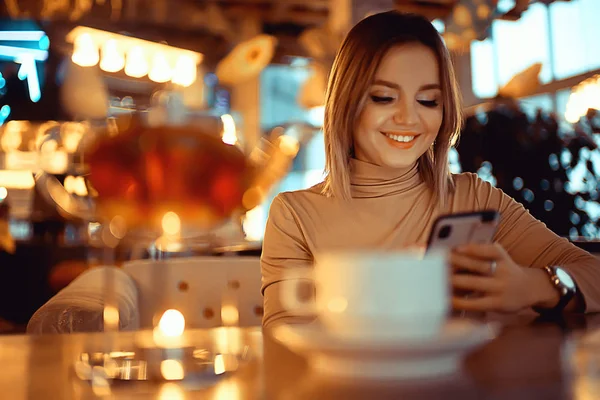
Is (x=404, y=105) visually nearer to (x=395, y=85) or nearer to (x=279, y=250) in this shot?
(x=395, y=85)

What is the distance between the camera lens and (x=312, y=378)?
600 millimetres

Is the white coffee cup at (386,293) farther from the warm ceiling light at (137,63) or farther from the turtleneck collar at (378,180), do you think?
the warm ceiling light at (137,63)

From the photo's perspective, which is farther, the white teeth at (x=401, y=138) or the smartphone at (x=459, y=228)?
the white teeth at (x=401, y=138)

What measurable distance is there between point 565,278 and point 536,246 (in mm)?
293

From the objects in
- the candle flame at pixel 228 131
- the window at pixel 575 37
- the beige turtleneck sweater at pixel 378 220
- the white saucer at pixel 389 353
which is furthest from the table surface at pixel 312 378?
the window at pixel 575 37

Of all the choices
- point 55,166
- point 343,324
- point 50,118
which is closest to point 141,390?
point 343,324

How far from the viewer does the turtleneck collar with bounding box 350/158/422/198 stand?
1.60 metres

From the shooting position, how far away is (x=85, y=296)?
1.64 m

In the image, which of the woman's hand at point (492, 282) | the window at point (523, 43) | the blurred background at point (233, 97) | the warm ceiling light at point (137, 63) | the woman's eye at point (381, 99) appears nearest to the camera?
→ the blurred background at point (233, 97)

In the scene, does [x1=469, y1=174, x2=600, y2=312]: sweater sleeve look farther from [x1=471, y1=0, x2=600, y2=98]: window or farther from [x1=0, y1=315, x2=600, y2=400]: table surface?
[x1=471, y1=0, x2=600, y2=98]: window

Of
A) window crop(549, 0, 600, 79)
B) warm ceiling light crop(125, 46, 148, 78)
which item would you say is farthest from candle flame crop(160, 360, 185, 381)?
window crop(549, 0, 600, 79)

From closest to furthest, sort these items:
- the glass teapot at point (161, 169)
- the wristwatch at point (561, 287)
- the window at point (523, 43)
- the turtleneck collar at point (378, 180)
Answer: the glass teapot at point (161, 169)
the wristwatch at point (561, 287)
the turtleneck collar at point (378, 180)
the window at point (523, 43)

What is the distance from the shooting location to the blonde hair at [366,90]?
Answer: 150cm

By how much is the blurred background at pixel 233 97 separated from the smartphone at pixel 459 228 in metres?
0.22
